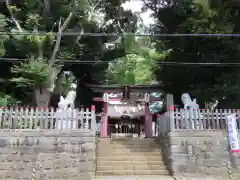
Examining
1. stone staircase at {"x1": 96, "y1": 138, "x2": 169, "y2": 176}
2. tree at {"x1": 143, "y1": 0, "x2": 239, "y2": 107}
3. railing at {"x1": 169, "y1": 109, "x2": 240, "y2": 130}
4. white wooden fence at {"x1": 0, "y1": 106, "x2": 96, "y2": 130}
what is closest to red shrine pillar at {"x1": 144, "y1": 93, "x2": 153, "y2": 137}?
tree at {"x1": 143, "y1": 0, "x2": 239, "y2": 107}

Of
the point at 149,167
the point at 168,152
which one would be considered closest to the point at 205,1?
the point at 168,152

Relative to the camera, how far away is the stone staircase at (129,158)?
31.9 ft

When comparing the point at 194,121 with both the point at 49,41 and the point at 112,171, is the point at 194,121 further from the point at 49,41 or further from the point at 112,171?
the point at 49,41

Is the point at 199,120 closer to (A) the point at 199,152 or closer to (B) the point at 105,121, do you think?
(A) the point at 199,152

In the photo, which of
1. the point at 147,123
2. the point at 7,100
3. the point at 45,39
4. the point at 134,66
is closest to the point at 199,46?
the point at 147,123

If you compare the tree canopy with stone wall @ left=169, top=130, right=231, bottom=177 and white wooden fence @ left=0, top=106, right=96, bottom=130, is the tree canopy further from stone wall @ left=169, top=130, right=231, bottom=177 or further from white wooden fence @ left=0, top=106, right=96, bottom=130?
stone wall @ left=169, top=130, right=231, bottom=177

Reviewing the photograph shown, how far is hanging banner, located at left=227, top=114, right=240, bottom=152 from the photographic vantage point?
9.22 m

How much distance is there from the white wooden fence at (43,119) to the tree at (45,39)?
318 centimetres

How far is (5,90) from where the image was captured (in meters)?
14.5

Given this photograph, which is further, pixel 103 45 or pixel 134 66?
pixel 134 66

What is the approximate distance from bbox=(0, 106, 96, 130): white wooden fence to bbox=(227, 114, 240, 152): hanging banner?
16.3 ft

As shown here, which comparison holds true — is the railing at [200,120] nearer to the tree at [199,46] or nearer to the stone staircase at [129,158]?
the stone staircase at [129,158]

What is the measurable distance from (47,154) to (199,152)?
5.48 m

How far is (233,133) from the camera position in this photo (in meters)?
9.31
